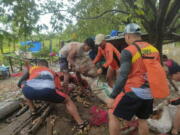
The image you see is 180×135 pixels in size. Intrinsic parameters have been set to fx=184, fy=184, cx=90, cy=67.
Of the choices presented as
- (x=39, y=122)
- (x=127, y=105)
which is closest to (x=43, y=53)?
(x=39, y=122)

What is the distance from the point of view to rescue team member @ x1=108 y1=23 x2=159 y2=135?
7.97 ft

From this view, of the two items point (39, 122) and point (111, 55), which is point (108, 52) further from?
point (39, 122)

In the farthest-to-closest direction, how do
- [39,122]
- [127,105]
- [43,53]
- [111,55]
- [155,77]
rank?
[43,53] < [111,55] < [39,122] < [127,105] < [155,77]

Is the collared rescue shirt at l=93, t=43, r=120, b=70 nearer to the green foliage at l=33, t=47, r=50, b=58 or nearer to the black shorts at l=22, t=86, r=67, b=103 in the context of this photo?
the black shorts at l=22, t=86, r=67, b=103

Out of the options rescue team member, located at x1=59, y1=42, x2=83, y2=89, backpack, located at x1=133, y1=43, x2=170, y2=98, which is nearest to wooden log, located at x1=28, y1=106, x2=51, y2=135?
rescue team member, located at x1=59, y1=42, x2=83, y2=89

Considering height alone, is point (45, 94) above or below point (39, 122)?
above

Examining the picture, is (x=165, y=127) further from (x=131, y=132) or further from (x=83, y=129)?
(x=83, y=129)

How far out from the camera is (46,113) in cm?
424

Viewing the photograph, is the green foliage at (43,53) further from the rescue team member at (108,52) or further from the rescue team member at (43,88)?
the rescue team member at (43,88)

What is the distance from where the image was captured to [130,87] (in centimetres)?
251

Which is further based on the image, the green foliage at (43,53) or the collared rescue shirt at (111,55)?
the green foliage at (43,53)

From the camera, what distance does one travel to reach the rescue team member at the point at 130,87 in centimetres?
243

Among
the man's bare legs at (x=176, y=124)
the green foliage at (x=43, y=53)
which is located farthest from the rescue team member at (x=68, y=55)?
the green foliage at (x=43, y=53)

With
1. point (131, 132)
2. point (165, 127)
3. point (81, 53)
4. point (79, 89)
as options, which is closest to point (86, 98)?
point (79, 89)
